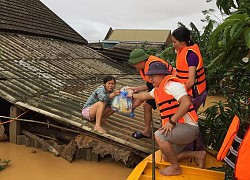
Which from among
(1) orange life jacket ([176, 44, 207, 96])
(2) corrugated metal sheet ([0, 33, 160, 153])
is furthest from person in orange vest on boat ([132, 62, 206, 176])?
(2) corrugated metal sheet ([0, 33, 160, 153])

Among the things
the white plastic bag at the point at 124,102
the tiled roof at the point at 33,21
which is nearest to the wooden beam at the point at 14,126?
the white plastic bag at the point at 124,102

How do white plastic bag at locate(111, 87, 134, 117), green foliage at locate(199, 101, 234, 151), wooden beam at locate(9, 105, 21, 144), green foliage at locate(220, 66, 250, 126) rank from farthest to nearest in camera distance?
wooden beam at locate(9, 105, 21, 144) → white plastic bag at locate(111, 87, 134, 117) → green foliage at locate(199, 101, 234, 151) → green foliage at locate(220, 66, 250, 126)

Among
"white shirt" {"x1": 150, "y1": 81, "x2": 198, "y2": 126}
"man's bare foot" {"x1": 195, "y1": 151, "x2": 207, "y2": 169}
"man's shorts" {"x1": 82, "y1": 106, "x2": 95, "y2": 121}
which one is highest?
"white shirt" {"x1": 150, "y1": 81, "x2": 198, "y2": 126}

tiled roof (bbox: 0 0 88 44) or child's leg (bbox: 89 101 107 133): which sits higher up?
tiled roof (bbox: 0 0 88 44)

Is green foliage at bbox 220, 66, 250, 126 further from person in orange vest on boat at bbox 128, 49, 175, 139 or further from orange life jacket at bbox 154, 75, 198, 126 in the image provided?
person in orange vest on boat at bbox 128, 49, 175, 139

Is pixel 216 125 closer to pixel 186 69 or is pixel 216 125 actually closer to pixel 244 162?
pixel 186 69

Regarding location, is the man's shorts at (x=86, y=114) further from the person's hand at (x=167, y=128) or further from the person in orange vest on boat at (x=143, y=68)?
the person's hand at (x=167, y=128)

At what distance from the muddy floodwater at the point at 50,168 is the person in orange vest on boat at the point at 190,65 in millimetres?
1638

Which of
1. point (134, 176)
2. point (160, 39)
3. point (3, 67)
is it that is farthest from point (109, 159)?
point (160, 39)

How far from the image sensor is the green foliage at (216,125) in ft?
12.7

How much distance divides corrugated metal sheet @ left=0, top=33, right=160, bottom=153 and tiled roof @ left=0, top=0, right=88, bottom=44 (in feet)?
1.96

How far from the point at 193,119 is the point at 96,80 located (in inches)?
227

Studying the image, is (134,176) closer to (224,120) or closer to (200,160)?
(200,160)

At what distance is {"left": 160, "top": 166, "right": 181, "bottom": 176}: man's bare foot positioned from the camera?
3.18 metres
